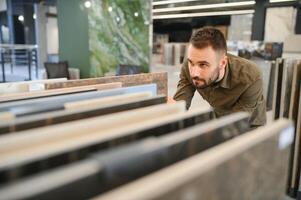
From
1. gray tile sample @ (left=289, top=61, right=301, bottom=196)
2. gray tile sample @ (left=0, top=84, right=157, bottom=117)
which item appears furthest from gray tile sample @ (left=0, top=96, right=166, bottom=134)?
gray tile sample @ (left=289, top=61, right=301, bottom=196)

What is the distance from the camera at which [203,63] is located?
1.16m

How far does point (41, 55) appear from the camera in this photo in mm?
12055

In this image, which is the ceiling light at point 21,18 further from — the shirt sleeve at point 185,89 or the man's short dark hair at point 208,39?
the man's short dark hair at point 208,39

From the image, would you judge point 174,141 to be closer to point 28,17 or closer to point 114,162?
point 114,162

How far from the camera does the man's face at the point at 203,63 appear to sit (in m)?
1.15

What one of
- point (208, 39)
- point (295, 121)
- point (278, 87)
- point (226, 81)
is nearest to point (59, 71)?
point (278, 87)

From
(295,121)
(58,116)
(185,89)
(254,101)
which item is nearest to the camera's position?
(58,116)

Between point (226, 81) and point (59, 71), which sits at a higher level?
point (226, 81)

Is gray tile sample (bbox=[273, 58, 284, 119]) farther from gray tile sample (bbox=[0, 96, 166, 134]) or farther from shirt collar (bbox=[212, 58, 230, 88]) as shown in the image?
gray tile sample (bbox=[0, 96, 166, 134])

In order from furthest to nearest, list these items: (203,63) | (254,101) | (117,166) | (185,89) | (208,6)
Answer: (208,6) < (185,89) < (254,101) < (203,63) < (117,166)

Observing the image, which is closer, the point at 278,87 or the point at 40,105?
the point at 40,105

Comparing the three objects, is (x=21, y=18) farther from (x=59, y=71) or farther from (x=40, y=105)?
(x=40, y=105)

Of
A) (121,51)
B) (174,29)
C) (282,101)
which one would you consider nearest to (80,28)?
(121,51)

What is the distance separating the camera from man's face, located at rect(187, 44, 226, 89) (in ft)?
3.77
